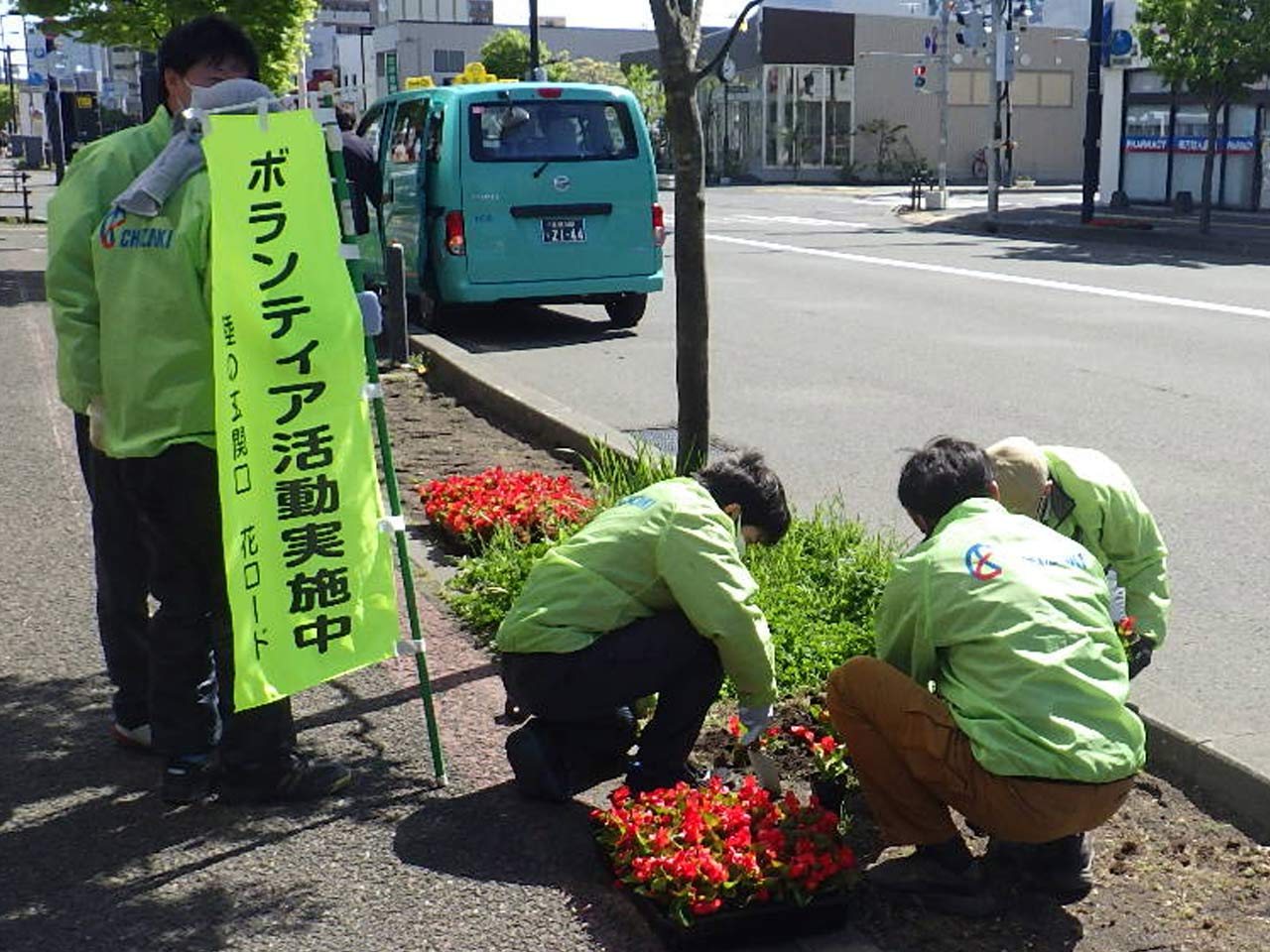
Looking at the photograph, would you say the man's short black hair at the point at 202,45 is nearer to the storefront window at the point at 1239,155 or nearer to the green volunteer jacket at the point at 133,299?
the green volunteer jacket at the point at 133,299

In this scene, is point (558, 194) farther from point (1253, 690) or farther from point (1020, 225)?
point (1020, 225)

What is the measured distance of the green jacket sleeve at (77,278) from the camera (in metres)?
3.95

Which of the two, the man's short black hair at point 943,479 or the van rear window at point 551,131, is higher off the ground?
the van rear window at point 551,131

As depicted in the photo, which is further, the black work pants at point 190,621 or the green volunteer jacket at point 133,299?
the black work pants at point 190,621

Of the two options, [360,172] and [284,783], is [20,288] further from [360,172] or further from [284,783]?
[284,783]

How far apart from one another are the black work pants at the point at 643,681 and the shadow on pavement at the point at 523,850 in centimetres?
22

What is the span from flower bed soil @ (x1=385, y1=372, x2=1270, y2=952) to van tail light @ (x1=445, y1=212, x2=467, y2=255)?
8735mm

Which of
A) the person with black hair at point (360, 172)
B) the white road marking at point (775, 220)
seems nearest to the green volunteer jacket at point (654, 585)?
the person with black hair at point (360, 172)

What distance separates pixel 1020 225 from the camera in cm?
2806

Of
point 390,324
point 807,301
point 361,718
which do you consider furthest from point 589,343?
point 361,718

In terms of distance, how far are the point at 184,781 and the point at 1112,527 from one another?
8.39 feet

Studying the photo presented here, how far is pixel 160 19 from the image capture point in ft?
64.4

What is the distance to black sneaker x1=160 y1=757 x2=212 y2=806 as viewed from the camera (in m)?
4.07

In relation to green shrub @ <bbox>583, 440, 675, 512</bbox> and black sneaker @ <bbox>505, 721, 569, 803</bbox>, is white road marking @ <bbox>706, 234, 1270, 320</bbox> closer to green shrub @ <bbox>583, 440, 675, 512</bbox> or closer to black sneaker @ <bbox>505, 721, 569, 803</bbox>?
green shrub @ <bbox>583, 440, 675, 512</bbox>
